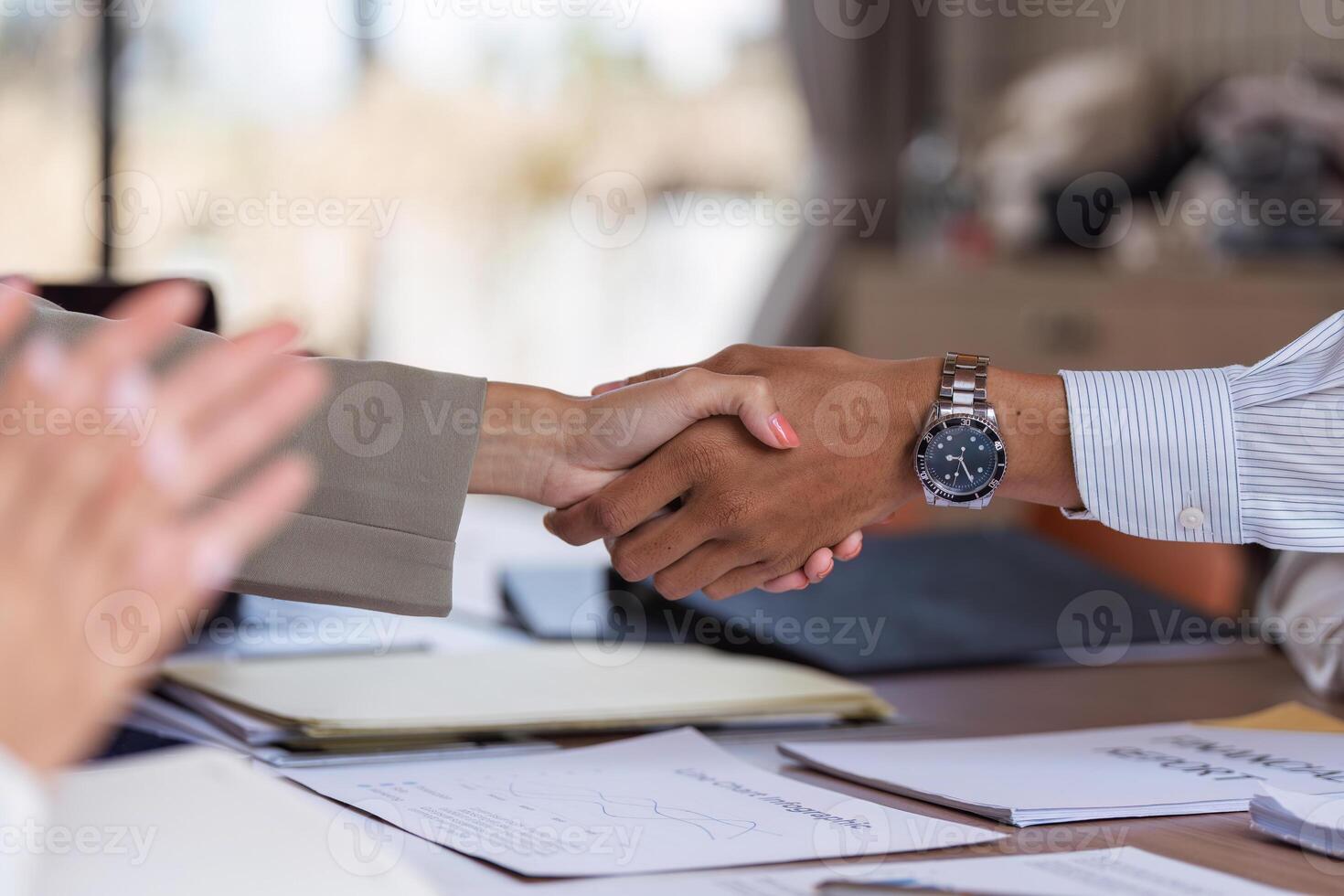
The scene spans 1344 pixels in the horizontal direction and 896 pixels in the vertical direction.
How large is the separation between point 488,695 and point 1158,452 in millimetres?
Result: 481

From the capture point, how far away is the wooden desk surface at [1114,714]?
0.61 meters

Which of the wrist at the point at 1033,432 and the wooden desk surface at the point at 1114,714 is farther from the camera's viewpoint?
the wrist at the point at 1033,432

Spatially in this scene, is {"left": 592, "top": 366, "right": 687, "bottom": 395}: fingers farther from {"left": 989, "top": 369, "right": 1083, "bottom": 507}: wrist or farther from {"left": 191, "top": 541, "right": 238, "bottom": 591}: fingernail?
{"left": 191, "top": 541, "right": 238, "bottom": 591}: fingernail

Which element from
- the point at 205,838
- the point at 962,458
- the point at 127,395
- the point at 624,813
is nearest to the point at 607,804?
the point at 624,813

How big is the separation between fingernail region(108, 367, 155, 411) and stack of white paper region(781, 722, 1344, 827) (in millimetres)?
415

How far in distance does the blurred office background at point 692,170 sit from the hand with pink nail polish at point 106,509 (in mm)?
2583

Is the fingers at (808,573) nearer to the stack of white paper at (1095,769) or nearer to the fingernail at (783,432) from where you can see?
the fingernail at (783,432)

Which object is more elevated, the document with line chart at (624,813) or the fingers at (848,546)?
the fingers at (848,546)

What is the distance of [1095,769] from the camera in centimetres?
76

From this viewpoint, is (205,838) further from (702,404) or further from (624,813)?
(702,404)

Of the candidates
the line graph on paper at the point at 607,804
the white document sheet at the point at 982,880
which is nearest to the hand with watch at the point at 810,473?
the line graph on paper at the point at 607,804

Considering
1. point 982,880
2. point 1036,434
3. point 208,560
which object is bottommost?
point 982,880

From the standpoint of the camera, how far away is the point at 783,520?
39.8 inches

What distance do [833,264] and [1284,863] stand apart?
3.39 m
